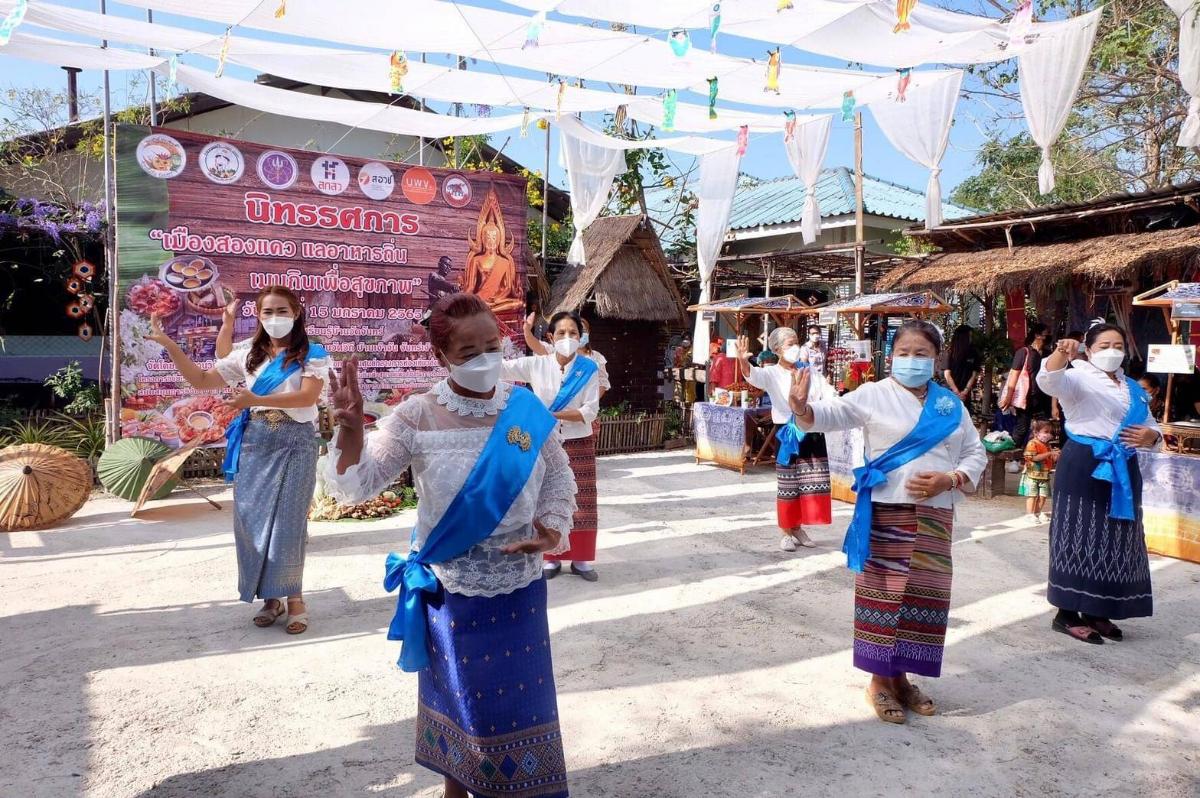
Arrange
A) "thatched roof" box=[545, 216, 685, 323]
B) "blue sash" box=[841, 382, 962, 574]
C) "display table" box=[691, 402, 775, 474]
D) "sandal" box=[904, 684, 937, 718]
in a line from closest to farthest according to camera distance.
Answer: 1. "blue sash" box=[841, 382, 962, 574]
2. "sandal" box=[904, 684, 937, 718]
3. "display table" box=[691, 402, 775, 474]
4. "thatched roof" box=[545, 216, 685, 323]

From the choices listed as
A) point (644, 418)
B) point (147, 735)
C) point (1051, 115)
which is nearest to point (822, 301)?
point (644, 418)

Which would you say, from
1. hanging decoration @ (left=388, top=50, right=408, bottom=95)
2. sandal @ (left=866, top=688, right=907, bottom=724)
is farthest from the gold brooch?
hanging decoration @ (left=388, top=50, right=408, bottom=95)

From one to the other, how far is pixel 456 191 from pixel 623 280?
10.9 ft

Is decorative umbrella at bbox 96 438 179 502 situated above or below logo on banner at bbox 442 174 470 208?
below

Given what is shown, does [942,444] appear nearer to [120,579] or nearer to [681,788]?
[681,788]

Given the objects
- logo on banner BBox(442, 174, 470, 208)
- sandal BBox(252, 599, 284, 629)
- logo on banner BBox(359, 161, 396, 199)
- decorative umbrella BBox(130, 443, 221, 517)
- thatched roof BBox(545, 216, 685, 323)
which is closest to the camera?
sandal BBox(252, 599, 284, 629)

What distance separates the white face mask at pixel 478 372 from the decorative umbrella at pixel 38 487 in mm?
6042

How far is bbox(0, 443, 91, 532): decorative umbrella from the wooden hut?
660cm

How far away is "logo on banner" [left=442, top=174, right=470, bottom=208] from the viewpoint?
9.62 meters

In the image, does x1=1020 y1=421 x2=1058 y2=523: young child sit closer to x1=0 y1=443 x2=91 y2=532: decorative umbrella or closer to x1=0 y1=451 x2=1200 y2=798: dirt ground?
x1=0 y1=451 x2=1200 y2=798: dirt ground

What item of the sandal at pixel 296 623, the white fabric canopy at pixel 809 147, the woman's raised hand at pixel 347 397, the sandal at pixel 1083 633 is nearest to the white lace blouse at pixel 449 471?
the woman's raised hand at pixel 347 397

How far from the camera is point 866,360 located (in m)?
10.2

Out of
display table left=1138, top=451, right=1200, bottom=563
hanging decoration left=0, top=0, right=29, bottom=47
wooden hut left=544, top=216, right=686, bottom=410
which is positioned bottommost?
display table left=1138, top=451, right=1200, bottom=563

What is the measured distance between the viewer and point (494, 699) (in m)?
2.22
